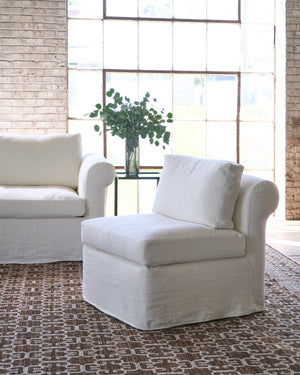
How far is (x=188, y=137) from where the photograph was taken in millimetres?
5934

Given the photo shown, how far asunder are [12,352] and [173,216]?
41.6 inches

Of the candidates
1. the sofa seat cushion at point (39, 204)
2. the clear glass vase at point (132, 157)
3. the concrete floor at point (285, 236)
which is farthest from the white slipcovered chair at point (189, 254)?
the clear glass vase at point (132, 157)

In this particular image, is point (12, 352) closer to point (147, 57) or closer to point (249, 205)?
point (249, 205)

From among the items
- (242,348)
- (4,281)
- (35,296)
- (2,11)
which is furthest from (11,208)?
(2,11)

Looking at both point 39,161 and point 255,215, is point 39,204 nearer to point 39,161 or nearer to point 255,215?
point 39,161

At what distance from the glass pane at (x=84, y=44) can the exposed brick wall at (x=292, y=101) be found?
6.00ft

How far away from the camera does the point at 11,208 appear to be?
3.81 meters

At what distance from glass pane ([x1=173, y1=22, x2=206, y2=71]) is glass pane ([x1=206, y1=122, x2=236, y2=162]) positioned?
0.62 meters

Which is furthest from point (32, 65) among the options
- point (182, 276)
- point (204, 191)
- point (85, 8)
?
point (182, 276)

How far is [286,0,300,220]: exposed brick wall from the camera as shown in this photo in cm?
573

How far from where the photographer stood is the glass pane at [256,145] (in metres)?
6.03

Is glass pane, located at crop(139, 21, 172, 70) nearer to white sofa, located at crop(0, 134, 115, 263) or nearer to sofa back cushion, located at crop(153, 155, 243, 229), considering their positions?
white sofa, located at crop(0, 134, 115, 263)

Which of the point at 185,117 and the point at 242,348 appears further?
the point at 185,117

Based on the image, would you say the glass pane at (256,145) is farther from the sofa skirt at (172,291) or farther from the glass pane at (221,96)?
the sofa skirt at (172,291)
